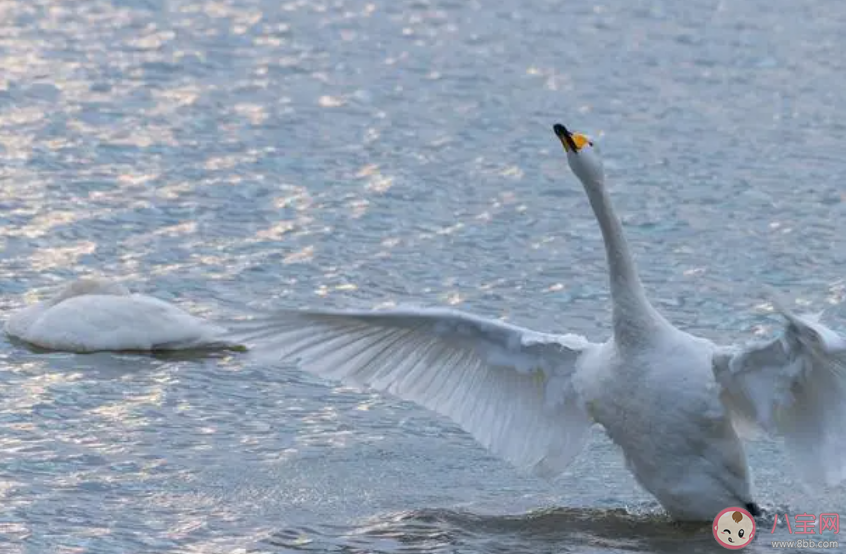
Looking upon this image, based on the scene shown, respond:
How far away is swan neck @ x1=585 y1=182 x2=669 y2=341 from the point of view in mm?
9109

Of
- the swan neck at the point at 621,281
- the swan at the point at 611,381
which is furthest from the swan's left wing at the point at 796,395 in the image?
the swan neck at the point at 621,281

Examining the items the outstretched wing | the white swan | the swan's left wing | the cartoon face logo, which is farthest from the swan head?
the white swan

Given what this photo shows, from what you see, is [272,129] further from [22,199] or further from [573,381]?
[573,381]

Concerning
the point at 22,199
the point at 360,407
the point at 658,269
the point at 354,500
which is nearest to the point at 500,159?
the point at 658,269

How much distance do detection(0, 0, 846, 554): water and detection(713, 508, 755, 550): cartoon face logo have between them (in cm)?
9

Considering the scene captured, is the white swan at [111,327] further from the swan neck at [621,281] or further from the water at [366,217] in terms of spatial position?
the swan neck at [621,281]

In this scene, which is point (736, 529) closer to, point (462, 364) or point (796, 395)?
point (796, 395)

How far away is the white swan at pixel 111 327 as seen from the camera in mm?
11867

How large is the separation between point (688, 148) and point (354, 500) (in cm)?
761

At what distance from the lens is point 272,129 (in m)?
17.0

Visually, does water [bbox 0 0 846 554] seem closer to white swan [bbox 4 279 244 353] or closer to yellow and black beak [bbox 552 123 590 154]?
white swan [bbox 4 279 244 353]

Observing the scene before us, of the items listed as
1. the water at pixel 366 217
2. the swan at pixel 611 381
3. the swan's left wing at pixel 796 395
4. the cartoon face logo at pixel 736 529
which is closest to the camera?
the swan's left wing at pixel 796 395

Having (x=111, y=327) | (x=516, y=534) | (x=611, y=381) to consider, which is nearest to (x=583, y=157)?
(x=611, y=381)

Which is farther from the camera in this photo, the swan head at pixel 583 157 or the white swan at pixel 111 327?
the white swan at pixel 111 327
